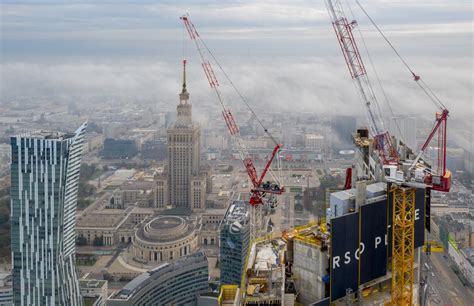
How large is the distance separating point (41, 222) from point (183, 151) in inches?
391

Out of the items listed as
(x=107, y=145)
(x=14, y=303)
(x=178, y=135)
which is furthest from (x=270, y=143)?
(x=14, y=303)

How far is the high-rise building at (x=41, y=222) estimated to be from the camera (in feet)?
33.9

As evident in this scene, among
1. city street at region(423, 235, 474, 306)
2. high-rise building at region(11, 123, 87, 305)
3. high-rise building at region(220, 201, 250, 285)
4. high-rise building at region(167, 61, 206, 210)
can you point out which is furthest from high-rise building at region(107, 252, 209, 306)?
high-rise building at region(167, 61, 206, 210)

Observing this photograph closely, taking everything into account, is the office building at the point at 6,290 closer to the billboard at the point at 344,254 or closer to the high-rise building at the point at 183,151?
the high-rise building at the point at 183,151

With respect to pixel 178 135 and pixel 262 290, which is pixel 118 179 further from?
pixel 262 290

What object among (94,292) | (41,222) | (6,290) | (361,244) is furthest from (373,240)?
(6,290)

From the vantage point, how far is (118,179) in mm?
19969

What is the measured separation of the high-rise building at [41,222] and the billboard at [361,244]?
24.3 ft

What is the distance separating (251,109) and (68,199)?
9.57m

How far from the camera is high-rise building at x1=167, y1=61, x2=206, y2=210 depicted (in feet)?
63.4

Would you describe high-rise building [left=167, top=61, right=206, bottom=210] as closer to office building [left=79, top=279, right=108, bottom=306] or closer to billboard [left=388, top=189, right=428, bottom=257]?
office building [left=79, top=279, right=108, bottom=306]

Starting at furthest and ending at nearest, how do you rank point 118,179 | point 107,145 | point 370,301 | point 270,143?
point 107,145
point 118,179
point 270,143
point 370,301

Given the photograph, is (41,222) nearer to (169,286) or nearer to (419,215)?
(169,286)

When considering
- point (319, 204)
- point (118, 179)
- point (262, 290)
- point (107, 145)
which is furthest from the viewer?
point (107, 145)
